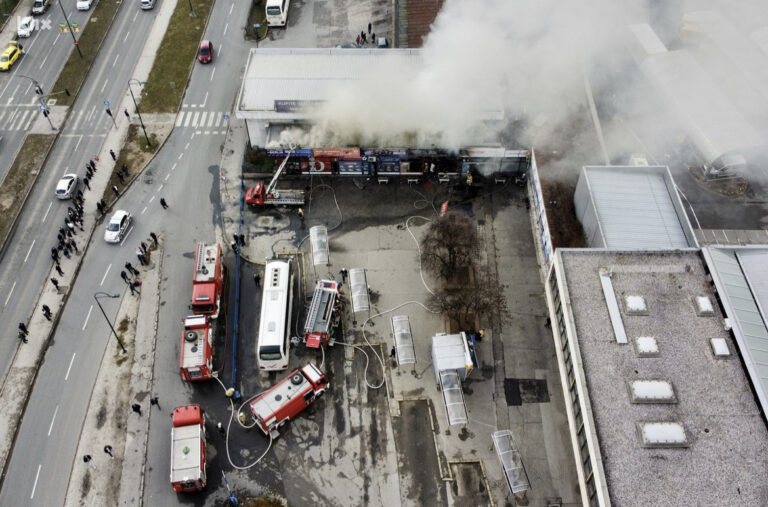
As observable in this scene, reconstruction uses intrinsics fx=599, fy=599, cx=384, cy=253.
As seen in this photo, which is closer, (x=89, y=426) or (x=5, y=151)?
(x=89, y=426)

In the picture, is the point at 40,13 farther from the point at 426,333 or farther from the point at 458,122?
the point at 426,333

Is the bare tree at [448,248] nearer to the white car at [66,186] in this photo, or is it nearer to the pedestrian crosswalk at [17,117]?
the white car at [66,186]

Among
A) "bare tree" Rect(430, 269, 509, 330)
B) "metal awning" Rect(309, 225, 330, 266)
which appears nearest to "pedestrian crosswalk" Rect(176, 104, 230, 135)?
"metal awning" Rect(309, 225, 330, 266)

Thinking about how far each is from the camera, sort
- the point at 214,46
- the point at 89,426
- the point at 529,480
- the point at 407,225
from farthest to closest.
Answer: the point at 214,46 < the point at 407,225 < the point at 89,426 < the point at 529,480

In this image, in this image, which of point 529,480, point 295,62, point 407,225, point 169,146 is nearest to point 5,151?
point 169,146

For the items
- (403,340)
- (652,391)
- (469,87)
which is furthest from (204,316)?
(652,391)

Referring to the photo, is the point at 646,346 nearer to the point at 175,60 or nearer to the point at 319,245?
the point at 319,245
